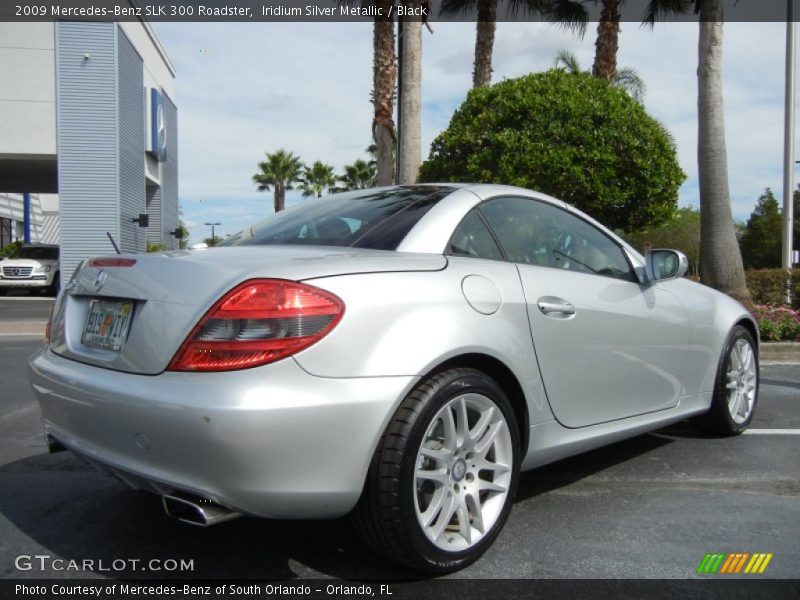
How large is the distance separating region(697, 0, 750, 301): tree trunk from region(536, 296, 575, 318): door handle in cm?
828

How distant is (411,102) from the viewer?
12070 millimetres

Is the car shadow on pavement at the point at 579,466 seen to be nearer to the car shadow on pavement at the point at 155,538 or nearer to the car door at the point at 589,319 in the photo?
the car shadow on pavement at the point at 155,538

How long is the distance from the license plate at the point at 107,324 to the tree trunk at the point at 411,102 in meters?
9.64

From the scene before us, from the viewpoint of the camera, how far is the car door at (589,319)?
2945 mm

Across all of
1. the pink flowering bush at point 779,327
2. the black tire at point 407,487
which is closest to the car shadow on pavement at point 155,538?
the black tire at point 407,487

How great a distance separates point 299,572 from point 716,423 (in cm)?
286

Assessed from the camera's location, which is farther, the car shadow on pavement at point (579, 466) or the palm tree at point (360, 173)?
the palm tree at point (360, 173)

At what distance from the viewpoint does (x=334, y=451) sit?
2197 millimetres

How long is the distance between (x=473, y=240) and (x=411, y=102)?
9581 millimetres

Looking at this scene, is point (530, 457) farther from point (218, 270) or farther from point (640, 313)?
point (218, 270)

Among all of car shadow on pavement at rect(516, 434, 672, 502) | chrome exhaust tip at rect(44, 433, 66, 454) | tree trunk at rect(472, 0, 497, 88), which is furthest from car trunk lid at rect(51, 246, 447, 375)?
tree trunk at rect(472, 0, 497, 88)

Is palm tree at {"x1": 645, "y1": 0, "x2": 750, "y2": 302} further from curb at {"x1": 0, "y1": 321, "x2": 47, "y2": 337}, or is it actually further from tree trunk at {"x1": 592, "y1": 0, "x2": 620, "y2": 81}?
curb at {"x1": 0, "y1": 321, "x2": 47, "y2": 337}

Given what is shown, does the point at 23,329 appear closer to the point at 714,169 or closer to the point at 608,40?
the point at 714,169

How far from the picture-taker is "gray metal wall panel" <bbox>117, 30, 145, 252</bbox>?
22.8m
